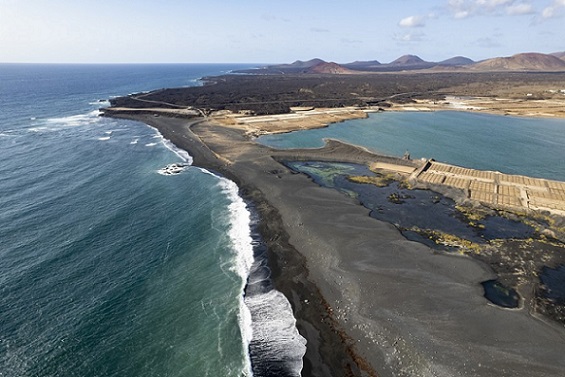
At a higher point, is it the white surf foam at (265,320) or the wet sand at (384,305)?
the wet sand at (384,305)

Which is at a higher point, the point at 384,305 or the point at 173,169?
the point at 173,169

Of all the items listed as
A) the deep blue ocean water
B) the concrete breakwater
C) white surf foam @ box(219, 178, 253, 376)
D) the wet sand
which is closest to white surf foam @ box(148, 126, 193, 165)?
white surf foam @ box(219, 178, 253, 376)

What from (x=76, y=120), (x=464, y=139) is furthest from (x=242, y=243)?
(x=76, y=120)

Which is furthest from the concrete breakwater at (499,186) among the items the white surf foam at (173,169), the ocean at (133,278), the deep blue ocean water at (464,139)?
the white surf foam at (173,169)

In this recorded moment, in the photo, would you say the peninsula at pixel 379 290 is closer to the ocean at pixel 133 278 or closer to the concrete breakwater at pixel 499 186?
the concrete breakwater at pixel 499 186

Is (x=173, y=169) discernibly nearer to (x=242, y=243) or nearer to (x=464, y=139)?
(x=242, y=243)
